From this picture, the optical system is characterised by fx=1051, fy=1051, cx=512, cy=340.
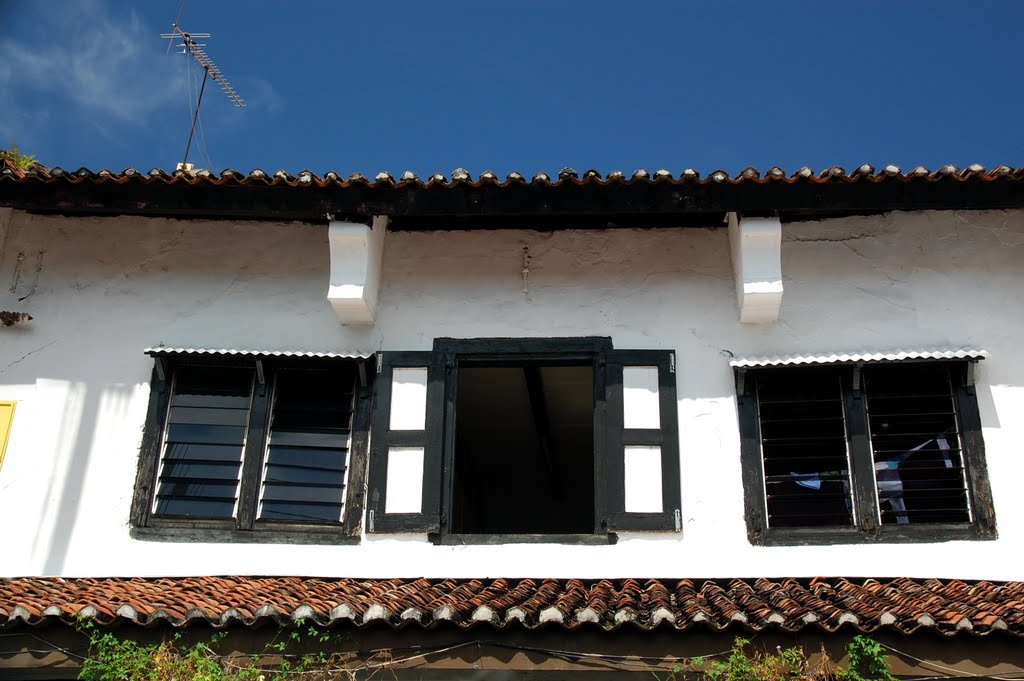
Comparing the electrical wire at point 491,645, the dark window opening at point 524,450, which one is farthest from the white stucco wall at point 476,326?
the electrical wire at point 491,645

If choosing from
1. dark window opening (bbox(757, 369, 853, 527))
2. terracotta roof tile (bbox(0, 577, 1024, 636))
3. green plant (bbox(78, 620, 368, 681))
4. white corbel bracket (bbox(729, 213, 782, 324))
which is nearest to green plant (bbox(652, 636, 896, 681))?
terracotta roof tile (bbox(0, 577, 1024, 636))

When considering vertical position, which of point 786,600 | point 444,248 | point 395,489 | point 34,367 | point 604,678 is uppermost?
point 444,248

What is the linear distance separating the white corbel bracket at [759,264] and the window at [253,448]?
2.96 m

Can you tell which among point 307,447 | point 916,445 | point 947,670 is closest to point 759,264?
point 916,445

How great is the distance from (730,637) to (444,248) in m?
3.86

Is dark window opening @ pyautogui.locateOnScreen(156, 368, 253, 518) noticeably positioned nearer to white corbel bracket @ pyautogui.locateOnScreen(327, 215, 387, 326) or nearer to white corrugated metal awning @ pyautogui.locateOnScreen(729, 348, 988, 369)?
white corbel bracket @ pyautogui.locateOnScreen(327, 215, 387, 326)

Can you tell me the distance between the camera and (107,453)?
25.8 ft

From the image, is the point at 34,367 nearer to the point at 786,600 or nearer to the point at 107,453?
the point at 107,453

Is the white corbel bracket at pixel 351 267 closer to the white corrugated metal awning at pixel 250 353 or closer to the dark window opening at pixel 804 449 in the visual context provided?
the white corrugated metal awning at pixel 250 353

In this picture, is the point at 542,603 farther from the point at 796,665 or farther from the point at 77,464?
the point at 77,464

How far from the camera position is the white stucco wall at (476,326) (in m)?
7.38

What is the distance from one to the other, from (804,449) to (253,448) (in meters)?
4.06

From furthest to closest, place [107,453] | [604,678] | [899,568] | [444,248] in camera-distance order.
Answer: [444,248], [107,453], [899,568], [604,678]

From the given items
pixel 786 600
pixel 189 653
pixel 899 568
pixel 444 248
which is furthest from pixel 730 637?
pixel 444 248
